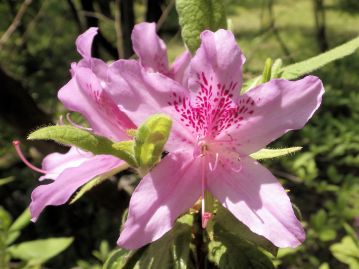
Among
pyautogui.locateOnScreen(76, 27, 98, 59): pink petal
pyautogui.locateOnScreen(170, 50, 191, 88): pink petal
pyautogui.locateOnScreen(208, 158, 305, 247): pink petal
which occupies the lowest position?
pyautogui.locateOnScreen(208, 158, 305, 247): pink petal

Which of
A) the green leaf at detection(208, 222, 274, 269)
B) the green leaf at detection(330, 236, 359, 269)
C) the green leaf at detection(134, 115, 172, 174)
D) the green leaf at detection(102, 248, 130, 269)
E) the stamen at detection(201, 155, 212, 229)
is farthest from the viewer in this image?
the green leaf at detection(330, 236, 359, 269)

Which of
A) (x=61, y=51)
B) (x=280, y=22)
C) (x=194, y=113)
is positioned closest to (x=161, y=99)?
(x=194, y=113)

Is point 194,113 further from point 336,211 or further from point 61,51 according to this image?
point 61,51

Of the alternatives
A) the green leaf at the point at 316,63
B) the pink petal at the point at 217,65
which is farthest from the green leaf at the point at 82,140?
the green leaf at the point at 316,63

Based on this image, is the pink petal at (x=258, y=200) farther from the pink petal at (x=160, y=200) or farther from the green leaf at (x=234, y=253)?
the green leaf at (x=234, y=253)

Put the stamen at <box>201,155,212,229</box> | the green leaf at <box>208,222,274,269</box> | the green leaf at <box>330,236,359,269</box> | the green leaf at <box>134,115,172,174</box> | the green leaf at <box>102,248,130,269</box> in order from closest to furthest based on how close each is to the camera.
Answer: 1. the green leaf at <box>134,115,172,174</box>
2. the stamen at <box>201,155,212,229</box>
3. the green leaf at <box>208,222,274,269</box>
4. the green leaf at <box>102,248,130,269</box>
5. the green leaf at <box>330,236,359,269</box>

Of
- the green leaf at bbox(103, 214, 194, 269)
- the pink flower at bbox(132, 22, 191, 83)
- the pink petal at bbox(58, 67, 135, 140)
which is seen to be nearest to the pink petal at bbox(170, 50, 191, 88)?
the pink flower at bbox(132, 22, 191, 83)

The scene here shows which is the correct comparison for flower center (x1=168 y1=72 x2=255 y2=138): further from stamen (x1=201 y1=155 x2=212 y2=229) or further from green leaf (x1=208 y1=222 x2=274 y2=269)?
green leaf (x1=208 y1=222 x2=274 y2=269)
